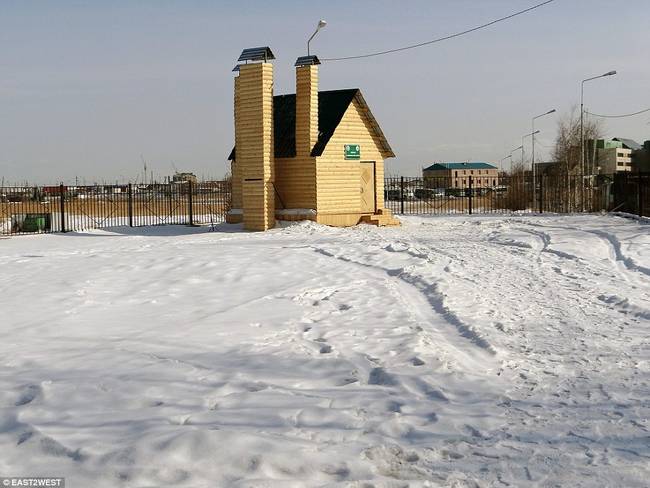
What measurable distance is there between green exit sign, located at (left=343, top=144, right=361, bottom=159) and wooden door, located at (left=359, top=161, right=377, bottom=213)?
2.03 feet

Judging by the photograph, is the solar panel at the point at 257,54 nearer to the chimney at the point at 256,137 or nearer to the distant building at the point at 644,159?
the chimney at the point at 256,137

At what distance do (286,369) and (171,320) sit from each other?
9.50 ft

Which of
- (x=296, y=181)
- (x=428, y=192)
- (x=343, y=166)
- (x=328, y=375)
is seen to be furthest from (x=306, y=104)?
(x=428, y=192)

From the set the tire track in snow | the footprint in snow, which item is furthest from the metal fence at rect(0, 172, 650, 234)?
the footprint in snow

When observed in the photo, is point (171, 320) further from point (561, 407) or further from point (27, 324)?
point (561, 407)

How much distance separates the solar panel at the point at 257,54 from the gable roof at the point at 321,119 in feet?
8.95

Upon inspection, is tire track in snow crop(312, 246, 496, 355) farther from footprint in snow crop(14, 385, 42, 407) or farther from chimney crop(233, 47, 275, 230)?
chimney crop(233, 47, 275, 230)

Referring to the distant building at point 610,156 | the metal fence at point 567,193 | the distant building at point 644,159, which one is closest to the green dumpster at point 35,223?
the metal fence at point 567,193

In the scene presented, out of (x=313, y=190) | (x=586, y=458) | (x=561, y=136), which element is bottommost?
(x=586, y=458)

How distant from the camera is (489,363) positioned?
6.61 meters

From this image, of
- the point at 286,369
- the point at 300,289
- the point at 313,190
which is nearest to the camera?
the point at 286,369

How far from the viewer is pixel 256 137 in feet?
79.2

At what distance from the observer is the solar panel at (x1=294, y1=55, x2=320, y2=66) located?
2483 centimetres

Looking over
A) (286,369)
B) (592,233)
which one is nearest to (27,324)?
(286,369)
